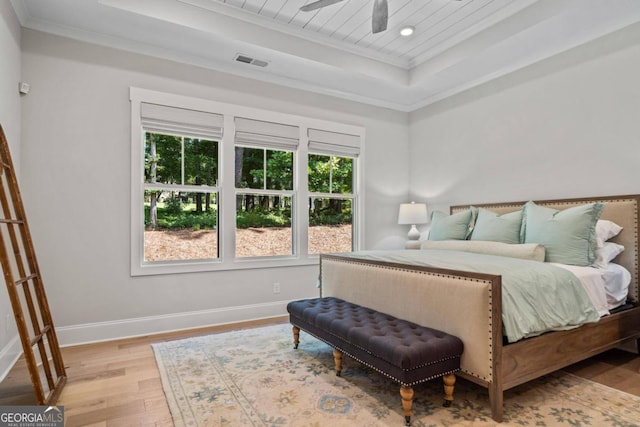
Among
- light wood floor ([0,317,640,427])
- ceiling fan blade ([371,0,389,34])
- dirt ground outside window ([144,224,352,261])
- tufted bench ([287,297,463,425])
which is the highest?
ceiling fan blade ([371,0,389,34])

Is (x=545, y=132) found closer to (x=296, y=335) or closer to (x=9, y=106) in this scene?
(x=296, y=335)

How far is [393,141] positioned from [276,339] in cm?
331

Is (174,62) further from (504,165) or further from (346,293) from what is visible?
(504,165)

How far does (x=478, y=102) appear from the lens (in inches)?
174

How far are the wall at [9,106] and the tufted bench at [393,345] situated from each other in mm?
2191

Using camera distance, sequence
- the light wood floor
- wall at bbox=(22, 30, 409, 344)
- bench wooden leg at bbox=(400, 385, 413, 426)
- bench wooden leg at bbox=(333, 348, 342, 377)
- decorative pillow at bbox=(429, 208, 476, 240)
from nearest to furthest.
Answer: bench wooden leg at bbox=(400, 385, 413, 426), the light wood floor, bench wooden leg at bbox=(333, 348, 342, 377), wall at bbox=(22, 30, 409, 344), decorative pillow at bbox=(429, 208, 476, 240)

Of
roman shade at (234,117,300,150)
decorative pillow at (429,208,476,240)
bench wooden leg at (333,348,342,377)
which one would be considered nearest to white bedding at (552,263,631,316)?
decorative pillow at (429,208,476,240)

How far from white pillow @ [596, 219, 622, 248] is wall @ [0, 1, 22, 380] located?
15.2 ft

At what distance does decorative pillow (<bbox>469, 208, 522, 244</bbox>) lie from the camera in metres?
3.35

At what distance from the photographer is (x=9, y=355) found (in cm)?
267

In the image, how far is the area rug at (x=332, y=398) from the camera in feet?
6.45

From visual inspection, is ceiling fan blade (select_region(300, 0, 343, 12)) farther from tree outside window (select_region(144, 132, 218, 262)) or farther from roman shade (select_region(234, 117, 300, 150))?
tree outside window (select_region(144, 132, 218, 262))

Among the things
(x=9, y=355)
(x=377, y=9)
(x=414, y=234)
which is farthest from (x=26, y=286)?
(x=414, y=234)

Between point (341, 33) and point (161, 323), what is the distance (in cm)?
351
